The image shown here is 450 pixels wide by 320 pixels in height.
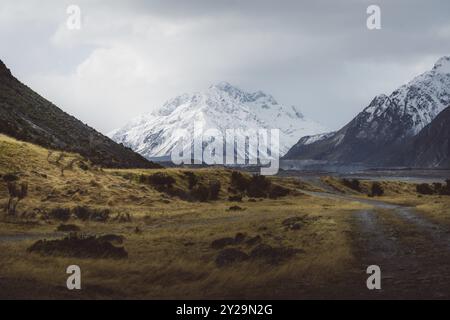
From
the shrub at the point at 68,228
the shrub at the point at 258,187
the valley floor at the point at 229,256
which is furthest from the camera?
the shrub at the point at 258,187

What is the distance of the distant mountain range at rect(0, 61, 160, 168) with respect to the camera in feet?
245

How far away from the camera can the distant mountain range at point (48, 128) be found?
2940 inches

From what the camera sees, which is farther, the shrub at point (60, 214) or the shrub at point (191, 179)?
the shrub at point (191, 179)

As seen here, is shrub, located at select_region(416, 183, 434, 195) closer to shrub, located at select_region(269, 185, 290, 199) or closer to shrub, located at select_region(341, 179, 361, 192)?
shrub, located at select_region(341, 179, 361, 192)

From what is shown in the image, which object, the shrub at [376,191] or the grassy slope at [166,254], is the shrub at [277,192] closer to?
the grassy slope at [166,254]

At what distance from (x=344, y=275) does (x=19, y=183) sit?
118 ft

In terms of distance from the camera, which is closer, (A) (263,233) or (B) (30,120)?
(A) (263,233)

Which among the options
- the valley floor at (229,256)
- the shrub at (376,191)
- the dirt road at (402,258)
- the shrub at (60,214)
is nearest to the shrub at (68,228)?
the valley floor at (229,256)

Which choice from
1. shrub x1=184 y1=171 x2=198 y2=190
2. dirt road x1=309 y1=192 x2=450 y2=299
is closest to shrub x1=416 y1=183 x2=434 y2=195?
shrub x1=184 y1=171 x2=198 y2=190

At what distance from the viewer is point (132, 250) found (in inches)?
1028
